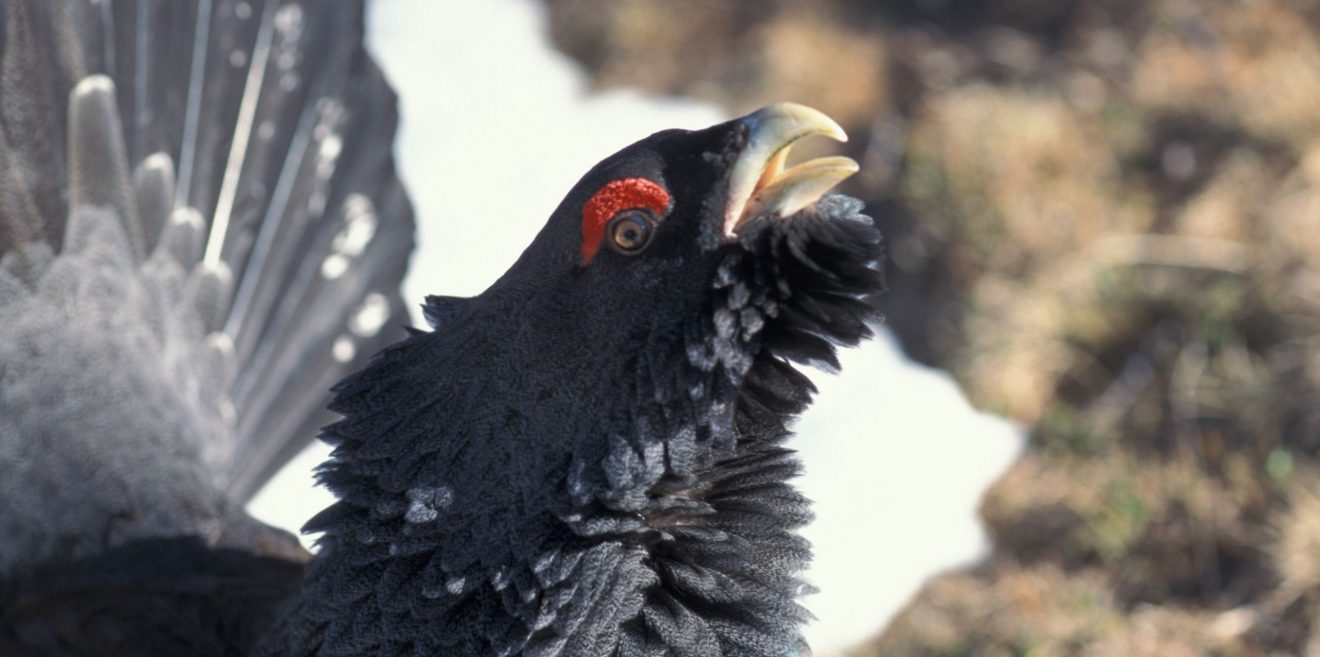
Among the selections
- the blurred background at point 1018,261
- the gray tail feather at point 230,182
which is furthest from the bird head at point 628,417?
the blurred background at point 1018,261

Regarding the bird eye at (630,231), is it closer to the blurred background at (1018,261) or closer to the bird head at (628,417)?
the bird head at (628,417)

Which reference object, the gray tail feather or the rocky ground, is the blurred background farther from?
the gray tail feather

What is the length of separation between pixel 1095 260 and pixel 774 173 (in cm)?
272

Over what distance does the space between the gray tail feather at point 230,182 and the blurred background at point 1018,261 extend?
0.32 meters

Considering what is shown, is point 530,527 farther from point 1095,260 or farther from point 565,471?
point 1095,260

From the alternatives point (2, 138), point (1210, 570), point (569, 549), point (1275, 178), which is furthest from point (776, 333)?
point (1275, 178)

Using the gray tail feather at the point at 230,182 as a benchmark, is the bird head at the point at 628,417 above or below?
below

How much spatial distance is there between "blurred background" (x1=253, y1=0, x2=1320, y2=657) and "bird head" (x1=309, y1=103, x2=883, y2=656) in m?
1.45

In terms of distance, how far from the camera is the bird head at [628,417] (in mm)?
1894

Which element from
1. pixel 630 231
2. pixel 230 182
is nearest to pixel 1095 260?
pixel 230 182

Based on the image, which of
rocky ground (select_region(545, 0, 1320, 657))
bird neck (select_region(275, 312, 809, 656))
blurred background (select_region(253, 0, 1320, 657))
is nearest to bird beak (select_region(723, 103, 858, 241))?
bird neck (select_region(275, 312, 809, 656))

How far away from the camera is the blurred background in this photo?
3.68 m

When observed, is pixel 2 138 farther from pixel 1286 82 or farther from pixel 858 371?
→ pixel 1286 82

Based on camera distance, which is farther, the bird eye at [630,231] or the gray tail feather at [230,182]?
the gray tail feather at [230,182]
